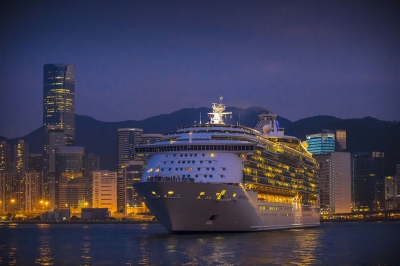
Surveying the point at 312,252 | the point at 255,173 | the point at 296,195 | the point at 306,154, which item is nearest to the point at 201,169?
the point at 255,173

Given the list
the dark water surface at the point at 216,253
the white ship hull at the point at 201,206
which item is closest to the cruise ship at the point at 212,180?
the white ship hull at the point at 201,206

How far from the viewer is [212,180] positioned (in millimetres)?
63281

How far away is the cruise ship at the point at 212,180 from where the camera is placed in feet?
203

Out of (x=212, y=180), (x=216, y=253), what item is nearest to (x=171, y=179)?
(x=212, y=180)

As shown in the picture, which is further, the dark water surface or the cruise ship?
the cruise ship

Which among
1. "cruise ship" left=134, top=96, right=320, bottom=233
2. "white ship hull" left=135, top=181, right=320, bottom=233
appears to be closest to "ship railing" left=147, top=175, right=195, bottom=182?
"cruise ship" left=134, top=96, right=320, bottom=233

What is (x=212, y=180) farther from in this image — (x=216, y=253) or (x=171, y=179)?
(x=216, y=253)

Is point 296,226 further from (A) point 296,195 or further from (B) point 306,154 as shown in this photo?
(B) point 306,154

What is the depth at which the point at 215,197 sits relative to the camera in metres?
62.0

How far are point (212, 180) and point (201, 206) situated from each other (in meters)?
2.82

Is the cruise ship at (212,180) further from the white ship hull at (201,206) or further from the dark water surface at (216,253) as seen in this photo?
the dark water surface at (216,253)

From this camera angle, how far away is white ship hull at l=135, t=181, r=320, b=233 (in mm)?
61188

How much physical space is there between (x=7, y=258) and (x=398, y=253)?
94.5 feet

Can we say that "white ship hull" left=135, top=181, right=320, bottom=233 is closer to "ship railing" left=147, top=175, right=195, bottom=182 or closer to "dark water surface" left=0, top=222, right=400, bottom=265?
"ship railing" left=147, top=175, right=195, bottom=182
